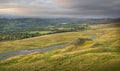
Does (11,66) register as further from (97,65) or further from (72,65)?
(97,65)


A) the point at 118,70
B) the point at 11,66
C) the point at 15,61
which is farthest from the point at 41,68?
the point at 118,70

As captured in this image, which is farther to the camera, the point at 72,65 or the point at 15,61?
Answer: the point at 15,61

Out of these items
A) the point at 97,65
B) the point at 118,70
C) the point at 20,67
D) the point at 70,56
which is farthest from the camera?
the point at 70,56

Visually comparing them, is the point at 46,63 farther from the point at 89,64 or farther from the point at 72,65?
the point at 89,64

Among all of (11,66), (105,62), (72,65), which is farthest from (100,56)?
(11,66)

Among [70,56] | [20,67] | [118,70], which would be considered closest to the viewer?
[118,70]

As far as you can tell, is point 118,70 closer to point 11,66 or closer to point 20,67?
point 20,67

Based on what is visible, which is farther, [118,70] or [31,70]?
[31,70]

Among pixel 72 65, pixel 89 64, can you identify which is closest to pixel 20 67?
pixel 72 65

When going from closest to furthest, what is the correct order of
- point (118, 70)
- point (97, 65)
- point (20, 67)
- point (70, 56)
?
point (118, 70)
point (97, 65)
point (20, 67)
point (70, 56)
